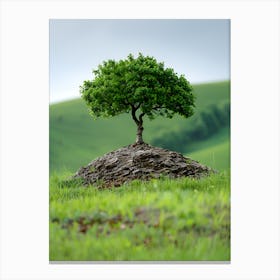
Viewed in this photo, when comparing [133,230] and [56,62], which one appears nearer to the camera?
[133,230]

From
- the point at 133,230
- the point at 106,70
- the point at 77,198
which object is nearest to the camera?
the point at 133,230

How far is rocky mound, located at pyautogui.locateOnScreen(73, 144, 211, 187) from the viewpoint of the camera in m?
6.77

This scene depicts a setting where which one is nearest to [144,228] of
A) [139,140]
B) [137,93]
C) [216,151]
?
[216,151]

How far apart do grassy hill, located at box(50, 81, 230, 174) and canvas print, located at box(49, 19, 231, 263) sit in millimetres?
14

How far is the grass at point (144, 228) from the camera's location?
17.4 feet

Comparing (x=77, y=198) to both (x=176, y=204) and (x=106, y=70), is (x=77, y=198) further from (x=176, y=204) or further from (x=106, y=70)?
(x=106, y=70)

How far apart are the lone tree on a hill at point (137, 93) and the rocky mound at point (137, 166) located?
238 millimetres

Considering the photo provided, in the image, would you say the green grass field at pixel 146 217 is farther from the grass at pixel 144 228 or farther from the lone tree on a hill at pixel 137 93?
the lone tree on a hill at pixel 137 93

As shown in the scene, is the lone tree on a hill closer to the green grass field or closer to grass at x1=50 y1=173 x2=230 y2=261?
the green grass field

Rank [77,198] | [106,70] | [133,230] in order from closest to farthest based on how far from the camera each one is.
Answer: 1. [133,230]
2. [77,198]
3. [106,70]

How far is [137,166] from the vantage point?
6898mm
